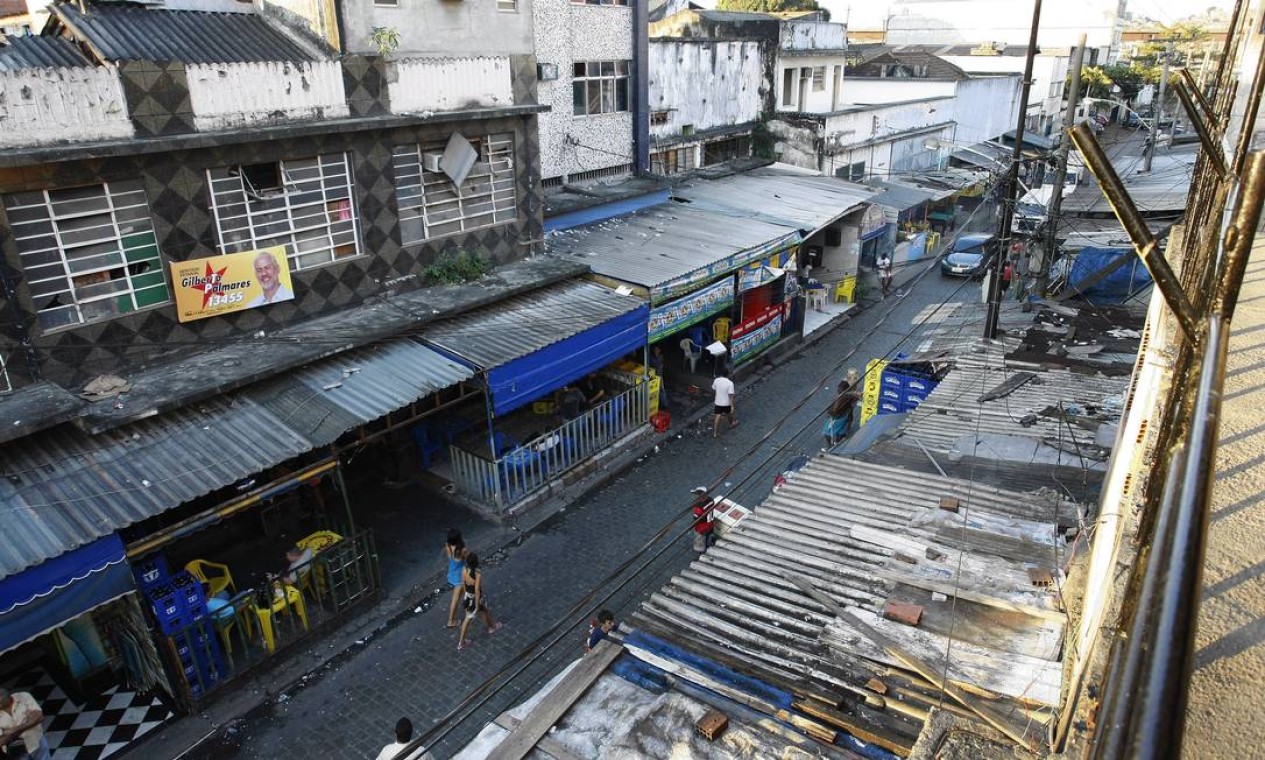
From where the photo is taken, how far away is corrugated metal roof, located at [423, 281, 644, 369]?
13281mm

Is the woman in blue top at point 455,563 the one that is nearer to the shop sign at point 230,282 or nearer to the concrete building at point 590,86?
the shop sign at point 230,282

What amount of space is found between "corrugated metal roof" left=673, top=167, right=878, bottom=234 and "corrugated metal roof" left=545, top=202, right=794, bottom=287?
0.82 m

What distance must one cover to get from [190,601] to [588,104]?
53.1 feet

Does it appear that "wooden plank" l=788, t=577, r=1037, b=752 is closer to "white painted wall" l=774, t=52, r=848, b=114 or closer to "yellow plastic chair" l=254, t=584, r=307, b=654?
"yellow plastic chair" l=254, t=584, r=307, b=654

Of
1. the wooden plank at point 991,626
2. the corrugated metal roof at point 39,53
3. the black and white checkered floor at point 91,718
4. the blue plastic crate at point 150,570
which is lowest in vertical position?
the black and white checkered floor at point 91,718

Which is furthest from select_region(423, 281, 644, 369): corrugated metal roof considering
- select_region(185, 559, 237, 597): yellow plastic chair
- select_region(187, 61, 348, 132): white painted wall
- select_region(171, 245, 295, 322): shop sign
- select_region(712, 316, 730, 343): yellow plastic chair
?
select_region(712, 316, 730, 343): yellow plastic chair

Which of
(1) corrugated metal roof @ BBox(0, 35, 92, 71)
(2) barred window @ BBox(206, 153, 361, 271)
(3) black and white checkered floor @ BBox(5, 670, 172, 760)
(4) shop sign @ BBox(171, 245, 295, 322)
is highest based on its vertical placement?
(1) corrugated metal roof @ BBox(0, 35, 92, 71)

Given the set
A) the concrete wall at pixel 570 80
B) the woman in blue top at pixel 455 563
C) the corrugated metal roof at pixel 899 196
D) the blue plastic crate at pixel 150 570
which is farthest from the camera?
the corrugated metal roof at pixel 899 196

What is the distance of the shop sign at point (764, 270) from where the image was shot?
1931 centimetres

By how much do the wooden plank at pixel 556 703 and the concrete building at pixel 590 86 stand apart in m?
15.4

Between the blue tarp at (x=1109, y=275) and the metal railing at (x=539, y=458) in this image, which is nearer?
the metal railing at (x=539, y=458)

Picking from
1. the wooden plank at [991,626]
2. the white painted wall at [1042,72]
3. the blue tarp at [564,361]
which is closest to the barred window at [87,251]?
the blue tarp at [564,361]

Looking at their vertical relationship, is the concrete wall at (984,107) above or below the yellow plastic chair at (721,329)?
above

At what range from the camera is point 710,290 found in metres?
18.1
